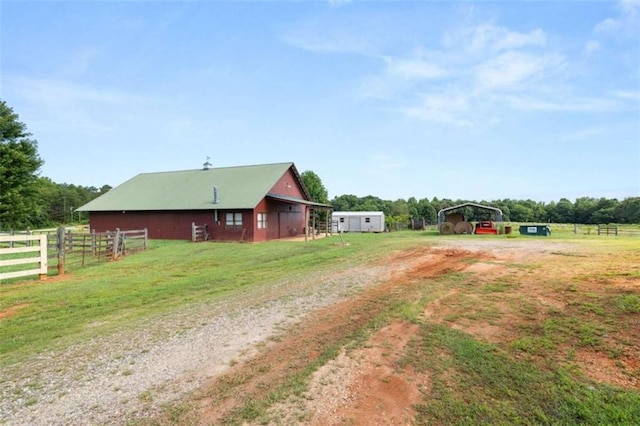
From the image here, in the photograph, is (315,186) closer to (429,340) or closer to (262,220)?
(262,220)

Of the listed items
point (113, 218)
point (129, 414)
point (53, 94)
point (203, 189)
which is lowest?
point (129, 414)

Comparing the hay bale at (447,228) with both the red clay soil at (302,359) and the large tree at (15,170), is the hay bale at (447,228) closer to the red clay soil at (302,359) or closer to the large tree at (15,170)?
the red clay soil at (302,359)

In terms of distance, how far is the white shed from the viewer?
1633 inches

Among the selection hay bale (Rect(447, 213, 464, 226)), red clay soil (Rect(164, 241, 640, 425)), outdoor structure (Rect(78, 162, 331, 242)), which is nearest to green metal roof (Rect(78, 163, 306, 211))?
outdoor structure (Rect(78, 162, 331, 242))

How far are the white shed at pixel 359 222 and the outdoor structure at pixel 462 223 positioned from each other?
34.0ft

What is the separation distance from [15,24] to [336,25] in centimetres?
1056

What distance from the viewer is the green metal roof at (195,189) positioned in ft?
82.3

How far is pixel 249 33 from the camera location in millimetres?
14477

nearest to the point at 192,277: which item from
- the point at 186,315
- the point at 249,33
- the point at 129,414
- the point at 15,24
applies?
the point at 186,315

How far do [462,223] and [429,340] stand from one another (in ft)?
92.2

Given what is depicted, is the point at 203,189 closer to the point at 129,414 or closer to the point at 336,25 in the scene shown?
the point at 336,25

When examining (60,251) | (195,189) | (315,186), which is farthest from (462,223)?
(60,251)

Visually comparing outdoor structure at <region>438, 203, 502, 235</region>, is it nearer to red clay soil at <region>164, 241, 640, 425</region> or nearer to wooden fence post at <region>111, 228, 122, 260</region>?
red clay soil at <region>164, 241, 640, 425</region>

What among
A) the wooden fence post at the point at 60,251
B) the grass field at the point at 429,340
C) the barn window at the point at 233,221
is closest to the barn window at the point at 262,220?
the barn window at the point at 233,221
